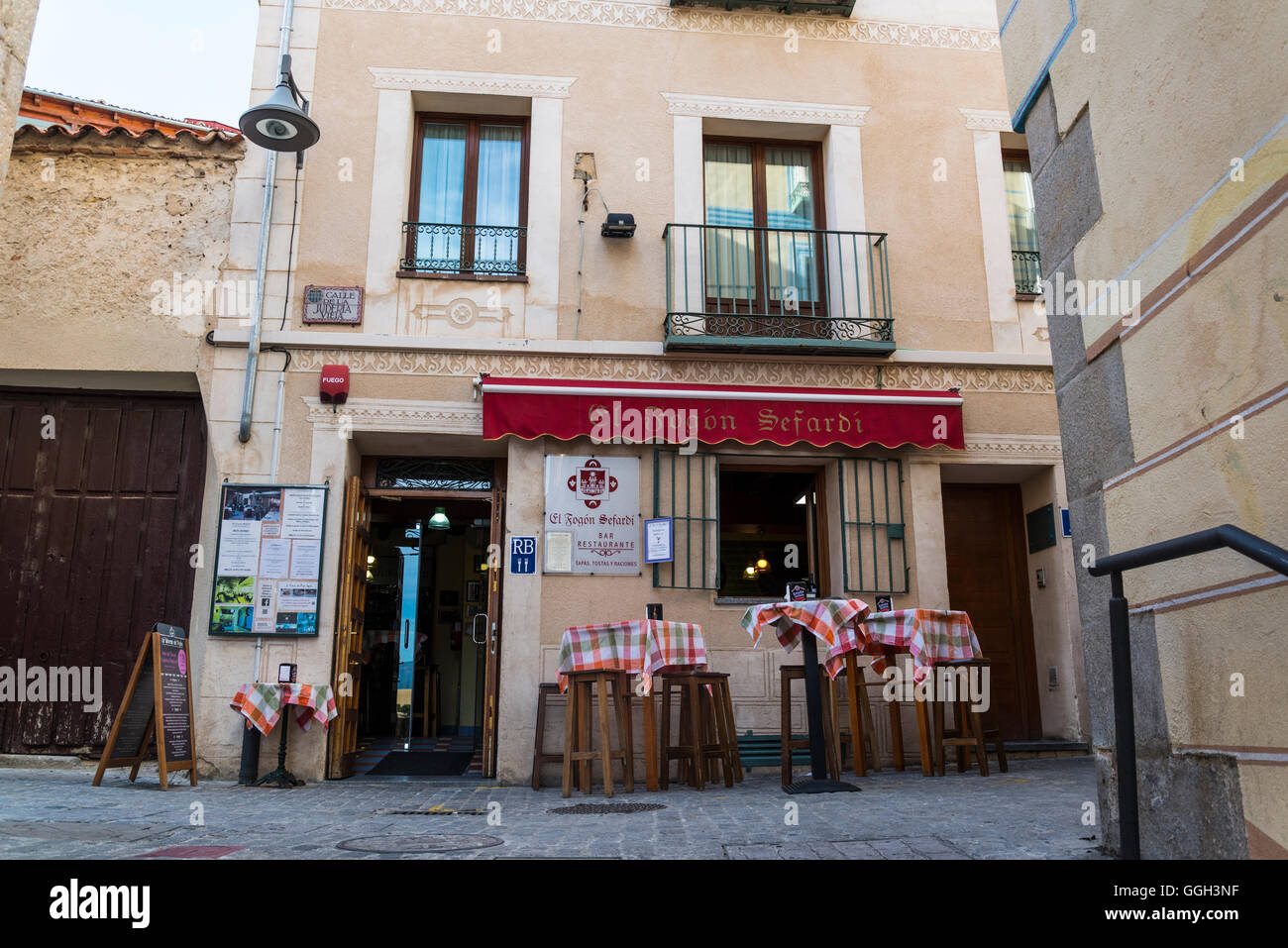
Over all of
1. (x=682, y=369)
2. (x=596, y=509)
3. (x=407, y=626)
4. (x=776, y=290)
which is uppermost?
(x=776, y=290)

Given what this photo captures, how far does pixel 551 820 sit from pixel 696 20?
7.10m

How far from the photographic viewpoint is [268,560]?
285 inches

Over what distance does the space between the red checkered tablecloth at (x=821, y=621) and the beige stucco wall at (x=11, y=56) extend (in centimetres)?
627

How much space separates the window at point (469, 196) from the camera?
321 inches

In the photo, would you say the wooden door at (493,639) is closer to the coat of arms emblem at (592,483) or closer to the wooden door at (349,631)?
the coat of arms emblem at (592,483)

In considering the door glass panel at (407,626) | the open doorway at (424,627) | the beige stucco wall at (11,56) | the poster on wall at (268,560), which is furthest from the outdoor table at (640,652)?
the beige stucco wall at (11,56)

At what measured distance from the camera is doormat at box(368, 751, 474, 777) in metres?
7.70

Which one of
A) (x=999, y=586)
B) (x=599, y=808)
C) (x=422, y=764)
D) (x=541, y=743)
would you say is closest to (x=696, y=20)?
(x=999, y=586)

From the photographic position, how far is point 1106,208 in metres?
3.44

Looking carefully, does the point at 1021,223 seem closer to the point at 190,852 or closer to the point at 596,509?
the point at 596,509

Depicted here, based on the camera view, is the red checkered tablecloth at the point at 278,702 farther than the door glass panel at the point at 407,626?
No

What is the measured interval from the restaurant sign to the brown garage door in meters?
1.27

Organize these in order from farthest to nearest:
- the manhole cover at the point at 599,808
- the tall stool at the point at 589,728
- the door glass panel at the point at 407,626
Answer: the door glass panel at the point at 407,626
the tall stool at the point at 589,728
the manhole cover at the point at 599,808

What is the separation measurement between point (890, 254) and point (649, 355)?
7.61 ft
